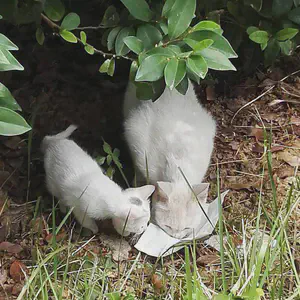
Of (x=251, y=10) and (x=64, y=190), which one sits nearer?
(x=64, y=190)

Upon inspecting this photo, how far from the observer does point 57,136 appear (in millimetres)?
3197

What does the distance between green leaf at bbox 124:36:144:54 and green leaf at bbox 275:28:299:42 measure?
87 cm

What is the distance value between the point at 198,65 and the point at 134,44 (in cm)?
37

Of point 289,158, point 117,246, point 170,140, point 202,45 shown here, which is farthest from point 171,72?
point 289,158

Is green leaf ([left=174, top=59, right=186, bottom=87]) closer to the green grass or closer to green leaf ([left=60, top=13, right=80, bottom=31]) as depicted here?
the green grass

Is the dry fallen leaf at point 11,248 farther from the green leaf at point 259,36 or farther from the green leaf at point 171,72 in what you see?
the green leaf at point 259,36

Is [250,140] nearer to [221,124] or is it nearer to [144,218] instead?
[221,124]

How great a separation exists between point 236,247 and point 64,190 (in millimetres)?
809

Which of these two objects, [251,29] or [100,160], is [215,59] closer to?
[251,29]

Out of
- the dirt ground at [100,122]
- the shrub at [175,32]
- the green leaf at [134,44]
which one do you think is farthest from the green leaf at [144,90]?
the dirt ground at [100,122]

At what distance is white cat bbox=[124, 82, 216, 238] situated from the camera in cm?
303

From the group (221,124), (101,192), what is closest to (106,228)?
(101,192)

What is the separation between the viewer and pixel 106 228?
3062mm

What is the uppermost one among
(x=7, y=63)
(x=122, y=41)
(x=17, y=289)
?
(x=7, y=63)
